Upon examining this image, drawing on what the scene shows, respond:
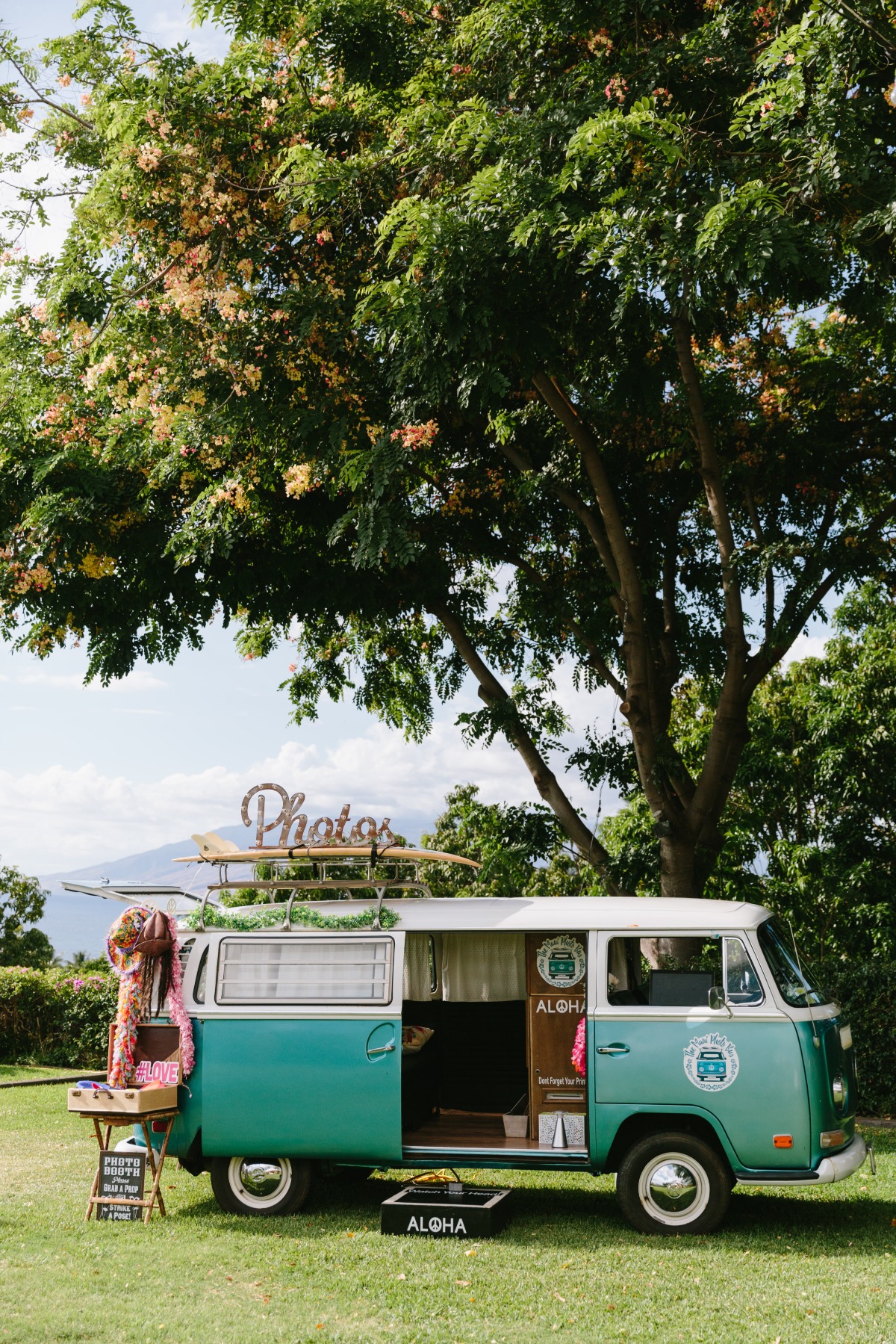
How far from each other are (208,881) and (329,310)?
204 inches

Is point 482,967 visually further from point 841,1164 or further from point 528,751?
point 528,751

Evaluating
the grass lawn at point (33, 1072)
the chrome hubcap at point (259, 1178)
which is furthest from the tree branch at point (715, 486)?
the grass lawn at point (33, 1072)

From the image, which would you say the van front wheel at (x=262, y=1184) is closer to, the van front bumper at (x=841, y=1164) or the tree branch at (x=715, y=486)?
the van front bumper at (x=841, y=1164)

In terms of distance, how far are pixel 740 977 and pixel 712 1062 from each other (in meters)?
0.59

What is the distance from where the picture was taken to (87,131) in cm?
1095

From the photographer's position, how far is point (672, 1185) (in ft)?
26.2

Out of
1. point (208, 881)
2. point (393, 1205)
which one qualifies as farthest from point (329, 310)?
point (393, 1205)

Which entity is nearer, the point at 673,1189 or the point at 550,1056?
the point at 673,1189

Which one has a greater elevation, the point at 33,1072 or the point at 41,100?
the point at 41,100

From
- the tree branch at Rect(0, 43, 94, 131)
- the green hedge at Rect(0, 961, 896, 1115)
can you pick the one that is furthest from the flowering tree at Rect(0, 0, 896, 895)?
the green hedge at Rect(0, 961, 896, 1115)

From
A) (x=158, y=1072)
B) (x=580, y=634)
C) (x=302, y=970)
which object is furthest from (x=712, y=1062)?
(x=580, y=634)

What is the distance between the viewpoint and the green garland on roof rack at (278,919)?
8.77 meters

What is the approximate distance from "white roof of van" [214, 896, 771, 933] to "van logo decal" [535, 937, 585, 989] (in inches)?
13.4

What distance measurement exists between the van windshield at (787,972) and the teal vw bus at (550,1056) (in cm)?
2
